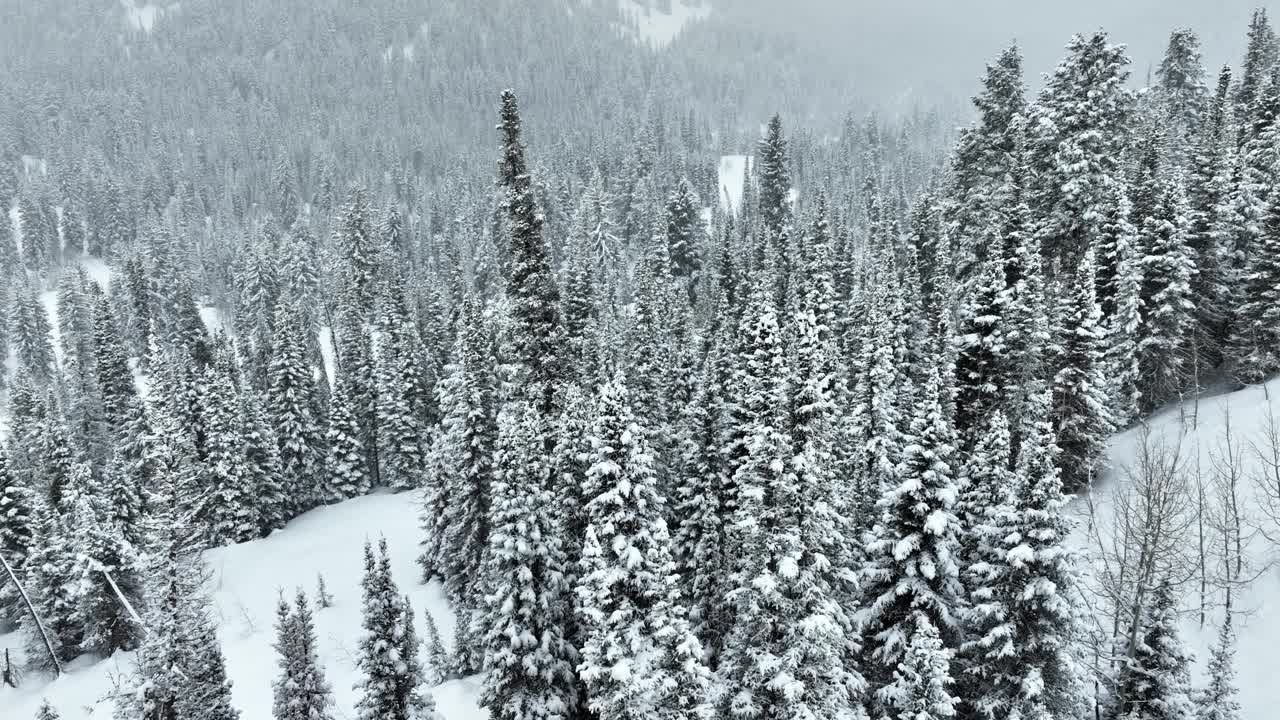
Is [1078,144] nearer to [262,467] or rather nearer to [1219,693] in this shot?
[1219,693]

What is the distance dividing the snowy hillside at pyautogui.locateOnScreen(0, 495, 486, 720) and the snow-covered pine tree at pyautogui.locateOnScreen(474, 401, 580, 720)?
8269 millimetres

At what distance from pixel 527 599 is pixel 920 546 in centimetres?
1153

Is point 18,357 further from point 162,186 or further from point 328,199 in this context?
point 162,186

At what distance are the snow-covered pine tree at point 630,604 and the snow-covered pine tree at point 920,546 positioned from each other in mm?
5883

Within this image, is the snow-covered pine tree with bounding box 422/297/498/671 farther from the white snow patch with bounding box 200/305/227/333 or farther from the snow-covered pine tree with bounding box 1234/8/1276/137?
the white snow patch with bounding box 200/305/227/333

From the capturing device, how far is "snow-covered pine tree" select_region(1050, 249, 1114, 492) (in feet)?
98.0

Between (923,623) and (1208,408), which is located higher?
(1208,408)

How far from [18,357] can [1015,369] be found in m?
124

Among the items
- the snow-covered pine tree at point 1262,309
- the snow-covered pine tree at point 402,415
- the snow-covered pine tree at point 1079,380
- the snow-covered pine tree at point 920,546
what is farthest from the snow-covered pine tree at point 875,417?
the snow-covered pine tree at point 402,415

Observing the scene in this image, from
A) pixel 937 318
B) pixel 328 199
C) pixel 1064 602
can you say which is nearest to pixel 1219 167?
pixel 937 318

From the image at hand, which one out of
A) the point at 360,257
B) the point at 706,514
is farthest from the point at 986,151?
the point at 360,257

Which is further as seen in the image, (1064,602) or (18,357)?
(18,357)

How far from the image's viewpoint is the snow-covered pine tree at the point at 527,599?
859 inches

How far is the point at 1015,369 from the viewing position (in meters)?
28.1
